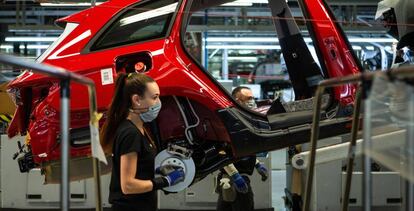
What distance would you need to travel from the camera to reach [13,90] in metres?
3.98

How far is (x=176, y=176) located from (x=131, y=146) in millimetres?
787

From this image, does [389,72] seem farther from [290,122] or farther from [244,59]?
[244,59]

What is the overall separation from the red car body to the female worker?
743 millimetres

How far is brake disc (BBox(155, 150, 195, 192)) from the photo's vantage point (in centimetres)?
378

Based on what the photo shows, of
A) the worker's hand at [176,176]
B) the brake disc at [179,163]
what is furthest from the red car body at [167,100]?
the worker's hand at [176,176]

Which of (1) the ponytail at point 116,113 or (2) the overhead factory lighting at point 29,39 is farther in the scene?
(2) the overhead factory lighting at point 29,39

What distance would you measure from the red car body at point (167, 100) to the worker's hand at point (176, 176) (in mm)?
279

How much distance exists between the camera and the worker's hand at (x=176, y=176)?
11.4 feet

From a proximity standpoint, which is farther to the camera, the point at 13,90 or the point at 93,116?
the point at 13,90

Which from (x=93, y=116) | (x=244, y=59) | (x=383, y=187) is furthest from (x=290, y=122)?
(x=244, y=59)

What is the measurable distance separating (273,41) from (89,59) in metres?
8.70

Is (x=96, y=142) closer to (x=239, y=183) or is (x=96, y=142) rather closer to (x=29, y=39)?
(x=239, y=183)

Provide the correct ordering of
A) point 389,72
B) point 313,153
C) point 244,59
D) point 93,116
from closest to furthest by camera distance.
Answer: point 389,72 < point 93,116 < point 313,153 < point 244,59

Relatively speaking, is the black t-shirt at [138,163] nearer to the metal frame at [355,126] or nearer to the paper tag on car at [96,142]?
the paper tag on car at [96,142]
